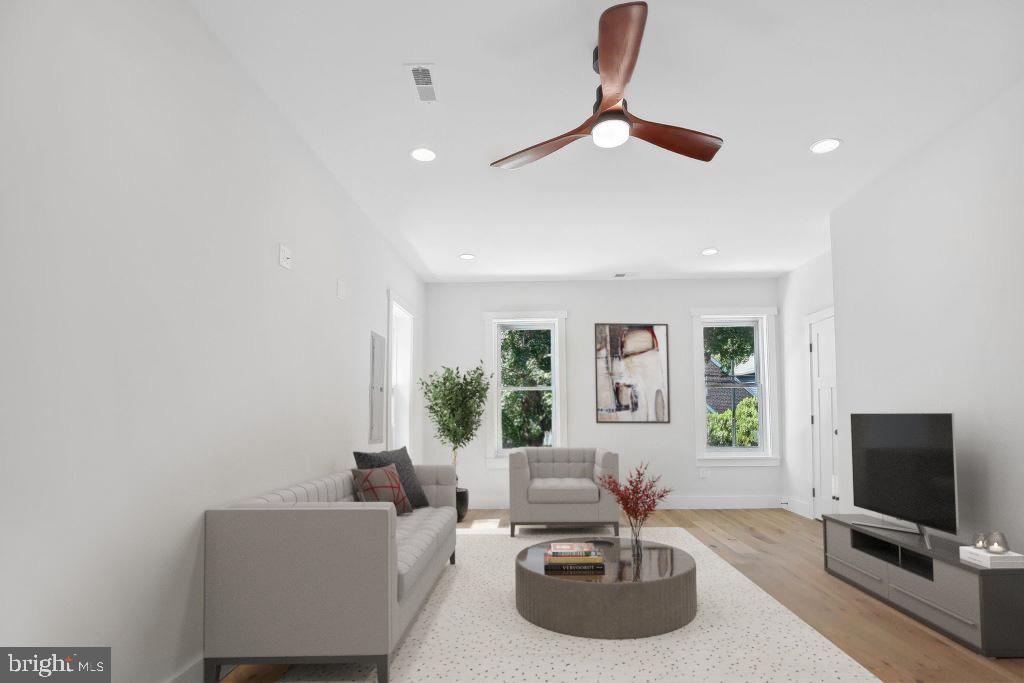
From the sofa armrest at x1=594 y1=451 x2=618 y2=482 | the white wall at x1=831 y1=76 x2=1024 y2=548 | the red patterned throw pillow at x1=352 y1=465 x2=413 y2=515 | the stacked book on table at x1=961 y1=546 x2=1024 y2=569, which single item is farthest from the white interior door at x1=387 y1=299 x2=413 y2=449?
the stacked book on table at x1=961 y1=546 x2=1024 y2=569

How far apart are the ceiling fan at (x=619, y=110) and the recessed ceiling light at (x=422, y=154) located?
3.46 ft

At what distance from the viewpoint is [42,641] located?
6.00ft

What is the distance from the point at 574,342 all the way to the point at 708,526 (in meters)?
2.59

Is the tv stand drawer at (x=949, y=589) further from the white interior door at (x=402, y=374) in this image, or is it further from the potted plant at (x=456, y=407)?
the white interior door at (x=402, y=374)

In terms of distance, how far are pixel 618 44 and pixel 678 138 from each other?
1.88ft

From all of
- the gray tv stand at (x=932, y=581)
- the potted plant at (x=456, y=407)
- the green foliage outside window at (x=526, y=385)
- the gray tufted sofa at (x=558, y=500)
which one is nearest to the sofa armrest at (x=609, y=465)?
the gray tufted sofa at (x=558, y=500)

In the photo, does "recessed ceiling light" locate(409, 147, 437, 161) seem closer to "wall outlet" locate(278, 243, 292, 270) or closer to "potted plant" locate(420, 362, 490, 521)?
"wall outlet" locate(278, 243, 292, 270)

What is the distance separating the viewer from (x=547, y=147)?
2854mm

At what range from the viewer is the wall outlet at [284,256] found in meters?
3.47

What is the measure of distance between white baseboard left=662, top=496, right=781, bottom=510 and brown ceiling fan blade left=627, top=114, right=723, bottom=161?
5453 millimetres

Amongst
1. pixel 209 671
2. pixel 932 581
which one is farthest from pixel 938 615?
pixel 209 671

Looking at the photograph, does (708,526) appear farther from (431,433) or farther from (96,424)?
(96,424)

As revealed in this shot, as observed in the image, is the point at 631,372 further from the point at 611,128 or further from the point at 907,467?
the point at 611,128

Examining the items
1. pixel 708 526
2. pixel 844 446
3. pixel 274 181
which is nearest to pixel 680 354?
pixel 708 526
